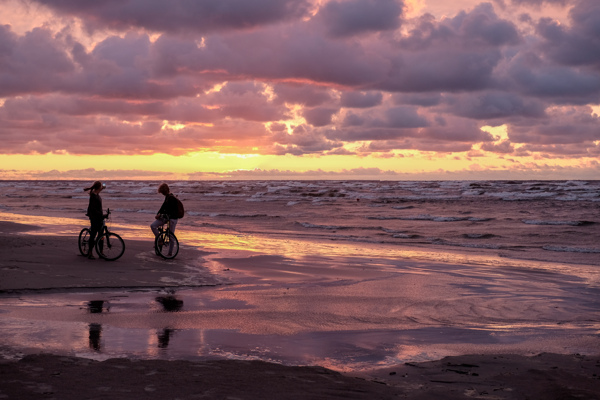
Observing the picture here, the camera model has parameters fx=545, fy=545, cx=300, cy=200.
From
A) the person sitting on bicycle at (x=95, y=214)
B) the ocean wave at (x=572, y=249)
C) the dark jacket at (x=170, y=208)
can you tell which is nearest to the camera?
the person sitting on bicycle at (x=95, y=214)

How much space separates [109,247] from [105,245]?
17 cm

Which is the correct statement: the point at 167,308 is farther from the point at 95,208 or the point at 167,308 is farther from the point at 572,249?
the point at 572,249

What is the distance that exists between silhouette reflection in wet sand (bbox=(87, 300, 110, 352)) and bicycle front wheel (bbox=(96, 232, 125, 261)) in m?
4.84

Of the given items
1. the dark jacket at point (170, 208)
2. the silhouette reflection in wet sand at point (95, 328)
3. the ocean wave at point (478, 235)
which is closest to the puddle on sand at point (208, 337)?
the silhouette reflection in wet sand at point (95, 328)

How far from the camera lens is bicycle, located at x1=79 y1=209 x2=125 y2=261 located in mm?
14344

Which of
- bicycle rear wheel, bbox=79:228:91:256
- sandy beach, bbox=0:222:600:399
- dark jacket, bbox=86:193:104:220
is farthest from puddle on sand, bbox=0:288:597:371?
bicycle rear wheel, bbox=79:228:91:256

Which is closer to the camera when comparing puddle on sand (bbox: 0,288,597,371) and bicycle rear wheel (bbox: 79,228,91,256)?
puddle on sand (bbox: 0,288,597,371)

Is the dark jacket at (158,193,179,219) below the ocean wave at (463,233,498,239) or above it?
above

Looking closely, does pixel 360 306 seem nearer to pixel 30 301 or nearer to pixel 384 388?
pixel 384 388

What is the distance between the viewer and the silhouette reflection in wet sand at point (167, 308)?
23.3ft

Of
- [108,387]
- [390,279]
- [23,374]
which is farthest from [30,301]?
[390,279]

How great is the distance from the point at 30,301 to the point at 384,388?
270 inches

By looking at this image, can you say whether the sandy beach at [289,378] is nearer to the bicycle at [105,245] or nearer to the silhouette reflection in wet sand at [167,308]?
the silhouette reflection in wet sand at [167,308]

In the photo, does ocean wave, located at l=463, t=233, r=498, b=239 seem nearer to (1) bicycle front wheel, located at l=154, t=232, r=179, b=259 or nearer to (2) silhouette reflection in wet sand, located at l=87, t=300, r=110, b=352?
(1) bicycle front wheel, located at l=154, t=232, r=179, b=259
